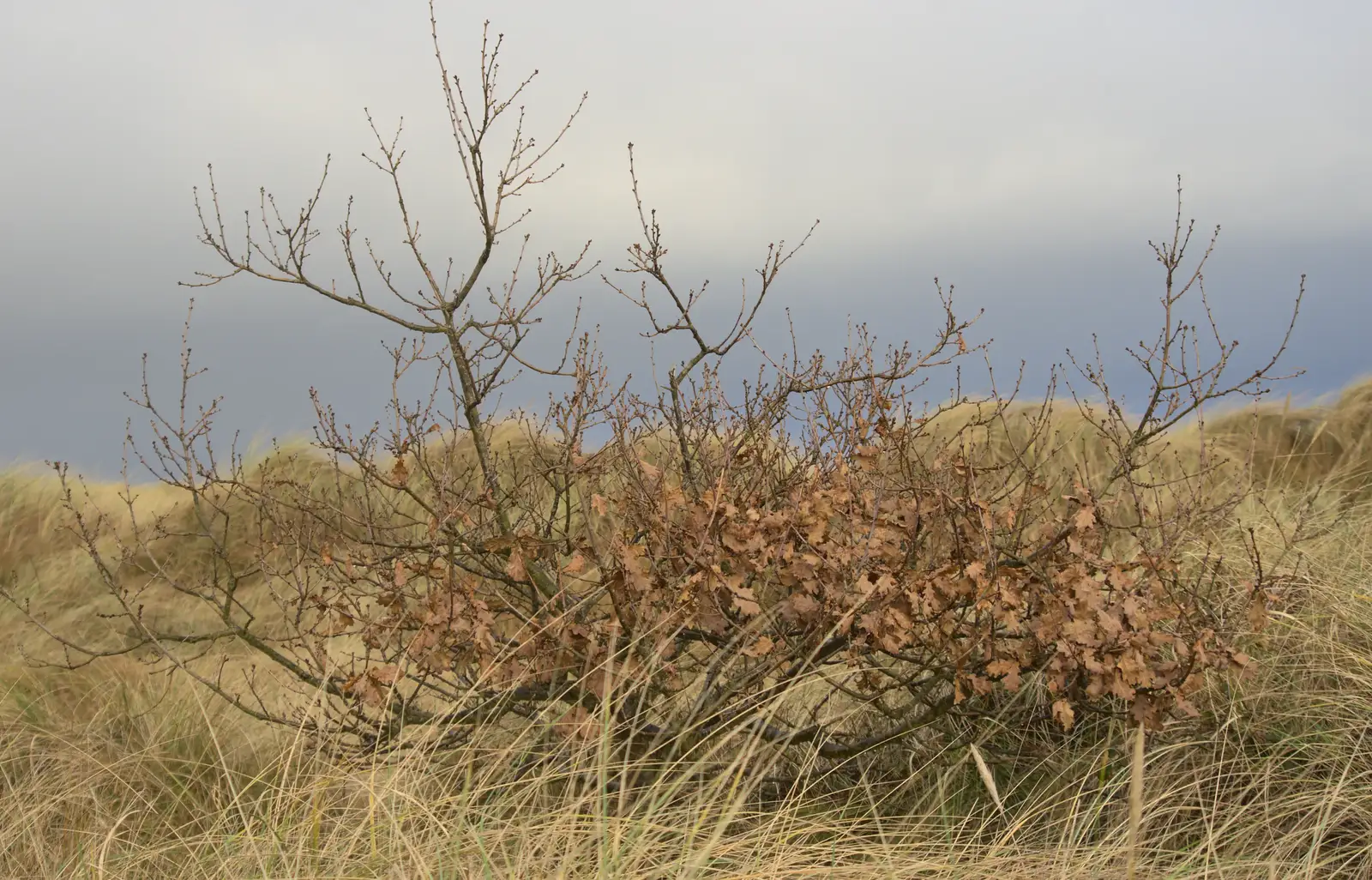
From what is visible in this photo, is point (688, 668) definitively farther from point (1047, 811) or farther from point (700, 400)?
point (1047, 811)

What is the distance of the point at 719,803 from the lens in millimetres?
3934

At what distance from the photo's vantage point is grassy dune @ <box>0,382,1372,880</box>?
3.13 metres

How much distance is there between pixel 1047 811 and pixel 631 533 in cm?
173

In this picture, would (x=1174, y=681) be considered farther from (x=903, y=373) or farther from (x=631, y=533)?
(x=631, y=533)

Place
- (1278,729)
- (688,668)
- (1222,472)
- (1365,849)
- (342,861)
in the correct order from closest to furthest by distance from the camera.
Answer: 1. (342,861)
2. (1365,849)
3. (688,668)
4. (1278,729)
5. (1222,472)

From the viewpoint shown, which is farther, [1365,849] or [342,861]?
[1365,849]

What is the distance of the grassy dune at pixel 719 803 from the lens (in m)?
3.13

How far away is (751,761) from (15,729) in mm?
3849

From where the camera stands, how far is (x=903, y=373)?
14.2 feet

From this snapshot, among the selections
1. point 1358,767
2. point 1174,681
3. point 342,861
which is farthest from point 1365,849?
point 342,861

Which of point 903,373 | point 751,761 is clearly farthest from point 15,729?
point 903,373

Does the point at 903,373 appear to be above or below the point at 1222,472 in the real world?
above

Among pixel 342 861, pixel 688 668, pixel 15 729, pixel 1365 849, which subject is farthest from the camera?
pixel 15 729

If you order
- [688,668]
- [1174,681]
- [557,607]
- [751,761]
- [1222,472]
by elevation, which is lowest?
[1222,472]
